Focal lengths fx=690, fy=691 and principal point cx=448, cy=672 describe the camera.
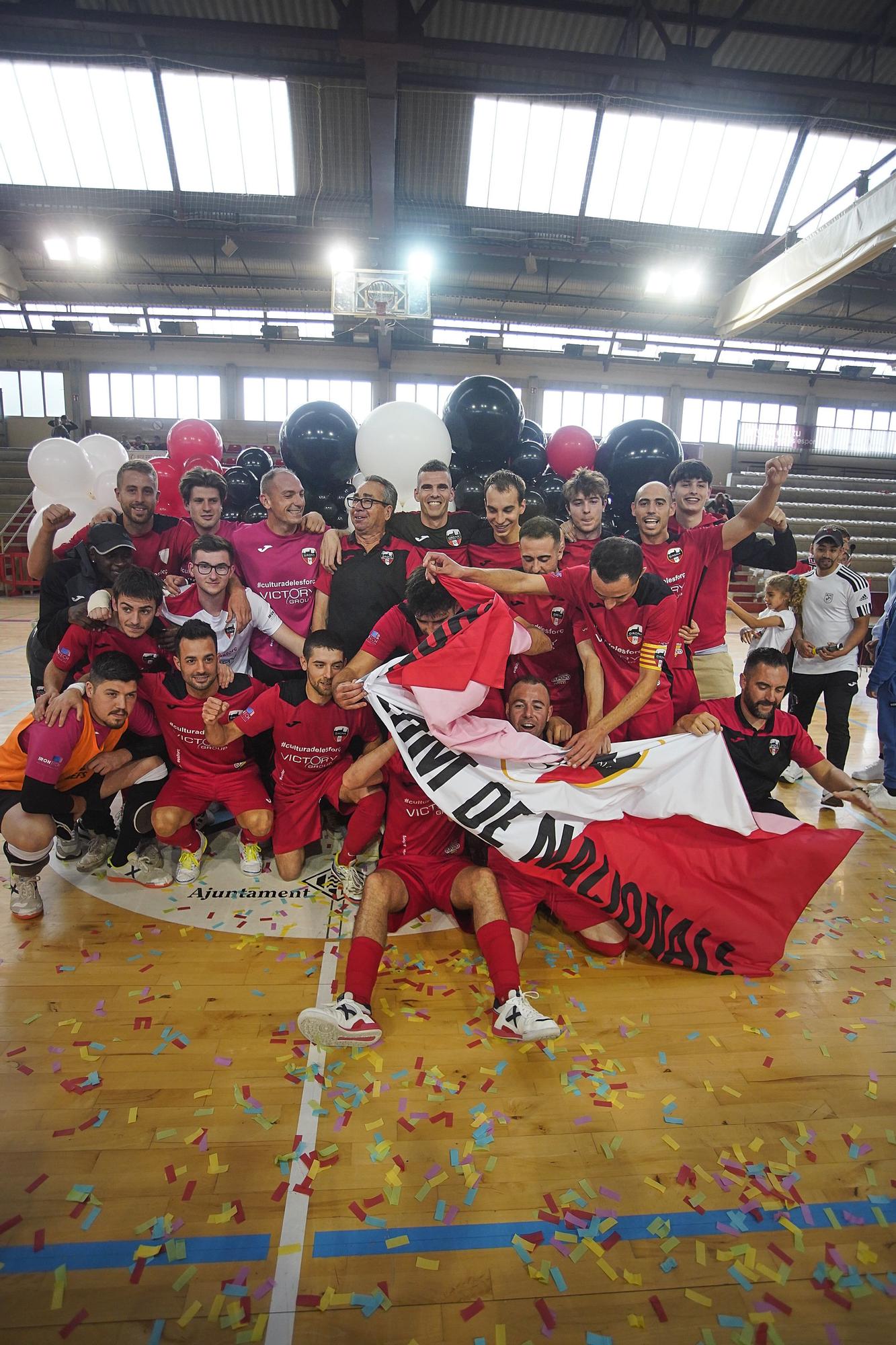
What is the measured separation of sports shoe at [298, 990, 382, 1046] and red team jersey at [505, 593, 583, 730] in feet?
5.04

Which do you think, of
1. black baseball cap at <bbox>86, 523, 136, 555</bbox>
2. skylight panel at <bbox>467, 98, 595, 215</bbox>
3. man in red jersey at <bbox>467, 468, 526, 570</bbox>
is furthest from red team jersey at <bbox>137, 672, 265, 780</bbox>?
skylight panel at <bbox>467, 98, 595, 215</bbox>

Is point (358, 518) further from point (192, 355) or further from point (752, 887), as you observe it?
point (192, 355)

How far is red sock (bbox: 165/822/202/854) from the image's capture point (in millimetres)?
3494

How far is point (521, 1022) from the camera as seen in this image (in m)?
2.36

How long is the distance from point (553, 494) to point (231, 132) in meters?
11.1

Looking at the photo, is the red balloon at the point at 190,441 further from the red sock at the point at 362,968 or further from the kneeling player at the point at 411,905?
the red sock at the point at 362,968

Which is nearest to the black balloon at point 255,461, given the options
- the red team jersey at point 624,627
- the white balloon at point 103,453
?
the white balloon at point 103,453

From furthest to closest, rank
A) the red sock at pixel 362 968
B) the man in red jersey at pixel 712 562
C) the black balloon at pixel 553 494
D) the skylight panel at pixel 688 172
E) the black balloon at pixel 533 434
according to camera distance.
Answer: the skylight panel at pixel 688 172
the black balloon at pixel 533 434
the black balloon at pixel 553 494
the man in red jersey at pixel 712 562
the red sock at pixel 362 968

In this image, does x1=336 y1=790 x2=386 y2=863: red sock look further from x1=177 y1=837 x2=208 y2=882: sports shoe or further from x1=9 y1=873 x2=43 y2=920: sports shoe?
x1=9 y1=873 x2=43 y2=920: sports shoe

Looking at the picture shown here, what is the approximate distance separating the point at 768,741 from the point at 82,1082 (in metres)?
3.04

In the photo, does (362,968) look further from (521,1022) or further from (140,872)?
(140,872)

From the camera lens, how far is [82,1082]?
2.22 metres

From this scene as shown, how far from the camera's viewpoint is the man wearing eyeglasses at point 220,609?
3521 mm

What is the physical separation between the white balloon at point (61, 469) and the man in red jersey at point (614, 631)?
12.3ft
